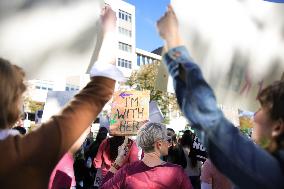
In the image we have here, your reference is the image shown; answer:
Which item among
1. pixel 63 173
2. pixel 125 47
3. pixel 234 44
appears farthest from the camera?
pixel 125 47

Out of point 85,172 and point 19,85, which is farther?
point 85,172

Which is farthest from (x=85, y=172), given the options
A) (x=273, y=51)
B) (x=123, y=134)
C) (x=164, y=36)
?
(x=164, y=36)

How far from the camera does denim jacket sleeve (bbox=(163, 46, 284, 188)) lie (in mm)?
1481

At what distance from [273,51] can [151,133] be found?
5.78ft

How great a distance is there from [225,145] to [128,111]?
5775 millimetres

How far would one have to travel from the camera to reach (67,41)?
85.3 inches

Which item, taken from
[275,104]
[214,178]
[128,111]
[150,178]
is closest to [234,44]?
[275,104]

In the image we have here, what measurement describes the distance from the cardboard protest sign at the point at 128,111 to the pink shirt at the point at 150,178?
319 centimetres

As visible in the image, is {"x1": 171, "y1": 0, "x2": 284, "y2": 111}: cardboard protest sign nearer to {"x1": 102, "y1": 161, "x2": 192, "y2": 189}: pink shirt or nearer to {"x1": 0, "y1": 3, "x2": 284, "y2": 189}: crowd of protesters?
{"x1": 0, "y1": 3, "x2": 284, "y2": 189}: crowd of protesters

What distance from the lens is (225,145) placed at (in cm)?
149

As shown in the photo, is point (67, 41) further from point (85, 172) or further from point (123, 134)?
point (85, 172)

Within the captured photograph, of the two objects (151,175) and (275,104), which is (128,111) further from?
(275,104)

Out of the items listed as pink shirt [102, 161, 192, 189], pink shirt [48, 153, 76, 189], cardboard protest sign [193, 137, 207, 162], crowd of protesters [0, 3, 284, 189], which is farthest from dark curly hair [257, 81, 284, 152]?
cardboard protest sign [193, 137, 207, 162]

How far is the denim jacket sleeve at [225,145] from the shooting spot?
1.48 metres
